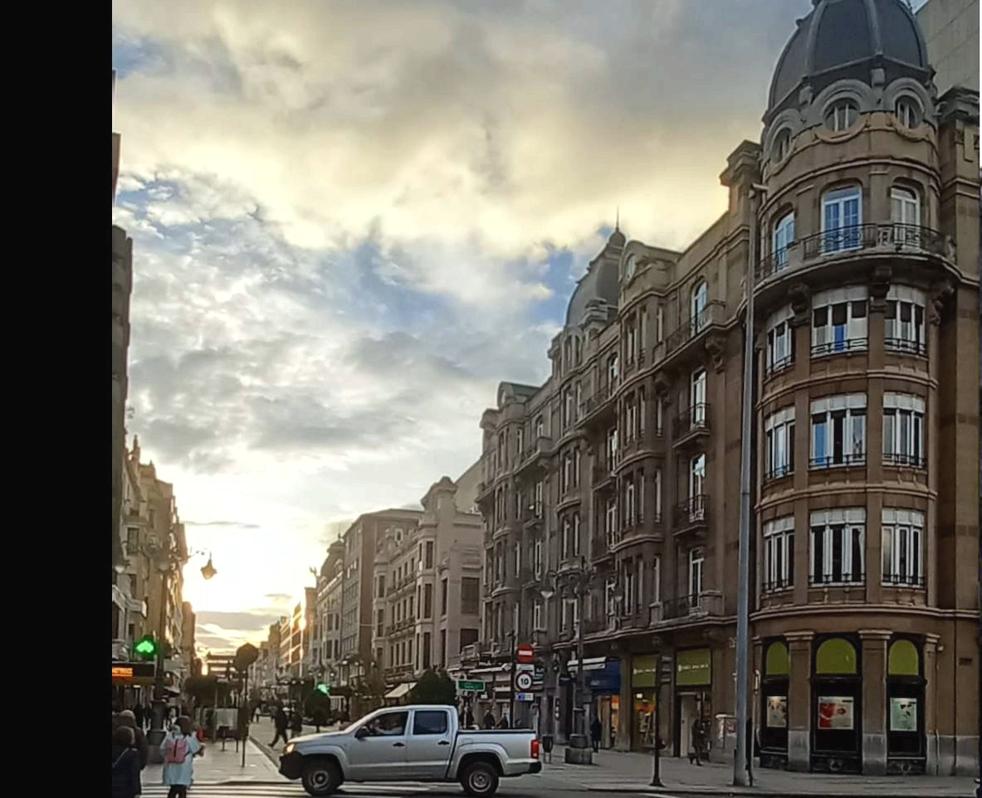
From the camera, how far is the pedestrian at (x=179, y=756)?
4727 mm

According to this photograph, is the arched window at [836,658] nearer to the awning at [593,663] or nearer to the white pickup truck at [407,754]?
the awning at [593,663]

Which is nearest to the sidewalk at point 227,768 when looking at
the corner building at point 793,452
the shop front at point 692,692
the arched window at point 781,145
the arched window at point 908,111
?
the corner building at point 793,452

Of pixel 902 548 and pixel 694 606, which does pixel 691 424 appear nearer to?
pixel 694 606

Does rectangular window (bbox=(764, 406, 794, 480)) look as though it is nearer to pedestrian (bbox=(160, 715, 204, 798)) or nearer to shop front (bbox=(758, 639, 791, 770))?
shop front (bbox=(758, 639, 791, 770))

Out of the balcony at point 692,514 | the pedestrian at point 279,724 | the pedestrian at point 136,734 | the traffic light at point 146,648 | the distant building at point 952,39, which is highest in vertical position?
the distant building at point 952,39

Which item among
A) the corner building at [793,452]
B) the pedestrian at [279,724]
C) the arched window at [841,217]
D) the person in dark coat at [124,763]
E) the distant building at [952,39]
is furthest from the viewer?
the arched window at [841,217]

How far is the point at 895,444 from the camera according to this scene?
870cm

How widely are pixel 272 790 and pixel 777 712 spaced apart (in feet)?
12.5

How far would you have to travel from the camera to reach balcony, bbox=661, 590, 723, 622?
6.88 m

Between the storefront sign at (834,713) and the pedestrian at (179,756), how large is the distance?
4218 millimetres

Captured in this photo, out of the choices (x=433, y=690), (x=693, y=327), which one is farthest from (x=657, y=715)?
(x=693, y=327)

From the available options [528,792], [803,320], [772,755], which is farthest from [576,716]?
[803,320]

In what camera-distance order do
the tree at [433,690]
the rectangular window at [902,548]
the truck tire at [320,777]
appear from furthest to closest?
the rectangular window at [902,548]
the tree at [433,690]
the truck tire at [320,777]
